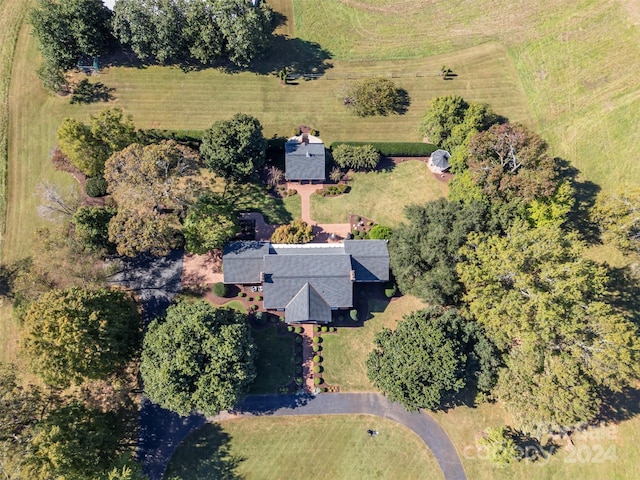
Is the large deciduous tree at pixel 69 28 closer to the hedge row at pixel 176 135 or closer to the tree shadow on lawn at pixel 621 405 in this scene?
the hedge row at pixel 176 135

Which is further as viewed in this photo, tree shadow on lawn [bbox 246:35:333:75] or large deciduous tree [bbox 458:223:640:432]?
tree shadow on lawn [bbox 246:35:333:75]

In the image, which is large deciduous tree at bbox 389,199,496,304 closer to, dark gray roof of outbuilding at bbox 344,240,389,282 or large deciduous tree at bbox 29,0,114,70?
dark gray roof of outbuilding at bbox 344,240,389,282

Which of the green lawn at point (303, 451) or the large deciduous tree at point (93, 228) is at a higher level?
the large deciduous tree at point (93, 228)

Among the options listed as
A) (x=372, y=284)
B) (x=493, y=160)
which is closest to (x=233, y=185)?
(x=372, y=284)

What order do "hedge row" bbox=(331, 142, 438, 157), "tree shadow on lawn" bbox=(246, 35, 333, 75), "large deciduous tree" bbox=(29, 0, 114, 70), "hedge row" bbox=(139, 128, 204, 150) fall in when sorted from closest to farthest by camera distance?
"large deciduous tree" bbox=(29, 0, 114, 70)
"hedge row" bbox=(139, 128, 204, 150)
"hedge row" bbox=(331, 142, 438, 157)
"tree shadow on lawn" bbox=(246, 35, 333, 75)

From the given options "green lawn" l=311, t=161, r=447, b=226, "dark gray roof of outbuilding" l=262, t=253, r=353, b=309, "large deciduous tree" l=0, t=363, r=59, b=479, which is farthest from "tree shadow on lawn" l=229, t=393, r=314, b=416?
"green lawn" l=311, t=161, r=447, b=226

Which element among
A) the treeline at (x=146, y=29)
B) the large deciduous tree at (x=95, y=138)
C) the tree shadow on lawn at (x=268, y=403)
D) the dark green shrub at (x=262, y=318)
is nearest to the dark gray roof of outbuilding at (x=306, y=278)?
the dark green shrub at (x=262, y=318)
